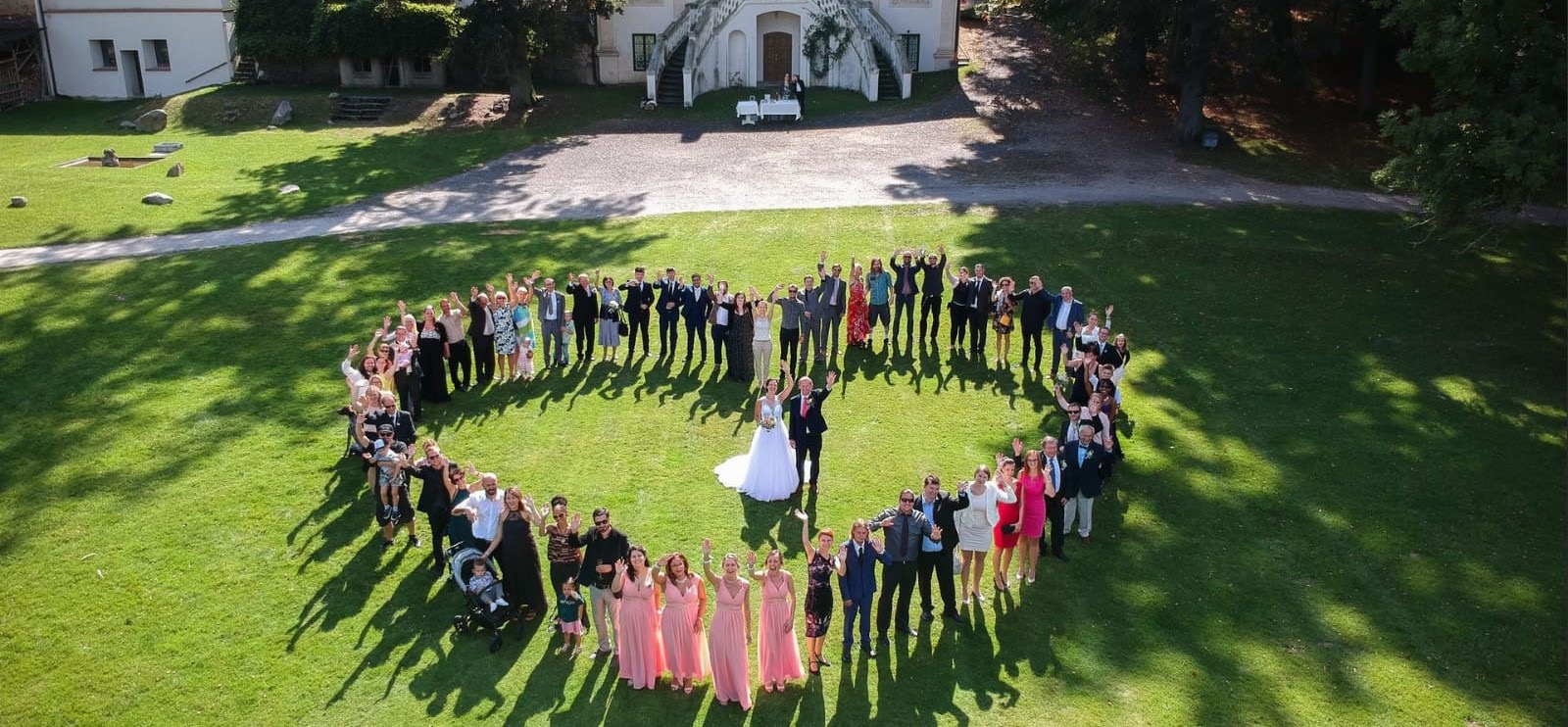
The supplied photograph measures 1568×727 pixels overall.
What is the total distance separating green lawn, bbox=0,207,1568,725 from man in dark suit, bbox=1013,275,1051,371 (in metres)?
0.55

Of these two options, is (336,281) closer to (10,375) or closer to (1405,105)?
(10,375)

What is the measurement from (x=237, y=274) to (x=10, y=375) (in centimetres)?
497

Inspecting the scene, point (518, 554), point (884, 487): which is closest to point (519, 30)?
point (884, 487)

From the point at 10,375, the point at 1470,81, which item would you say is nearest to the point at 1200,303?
the point at 1470,81

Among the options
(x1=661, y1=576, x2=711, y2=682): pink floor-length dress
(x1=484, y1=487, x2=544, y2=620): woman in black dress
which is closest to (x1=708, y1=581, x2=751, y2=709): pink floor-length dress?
(x1=661, y1=576, x2=711, y2=682): pink floor-length dress

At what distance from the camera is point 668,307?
1728 cm

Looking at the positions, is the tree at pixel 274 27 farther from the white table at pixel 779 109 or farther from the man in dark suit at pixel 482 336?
the man in dark suit at pixel 482 336

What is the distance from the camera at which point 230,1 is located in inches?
1531

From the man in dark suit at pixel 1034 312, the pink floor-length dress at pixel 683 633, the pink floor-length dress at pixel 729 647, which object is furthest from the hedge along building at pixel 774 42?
the pink floor-length dress at pixel 729 647

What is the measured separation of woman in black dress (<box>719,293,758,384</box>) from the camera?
54.2ft

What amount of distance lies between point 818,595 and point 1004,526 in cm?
243

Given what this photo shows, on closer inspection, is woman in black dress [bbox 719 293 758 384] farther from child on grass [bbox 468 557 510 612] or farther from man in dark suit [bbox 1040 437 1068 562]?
child on grass [bbox 468 557 510 612]

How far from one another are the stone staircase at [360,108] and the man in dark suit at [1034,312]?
25.8 meters

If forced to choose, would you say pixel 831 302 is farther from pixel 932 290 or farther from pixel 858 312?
pixel 932 290
